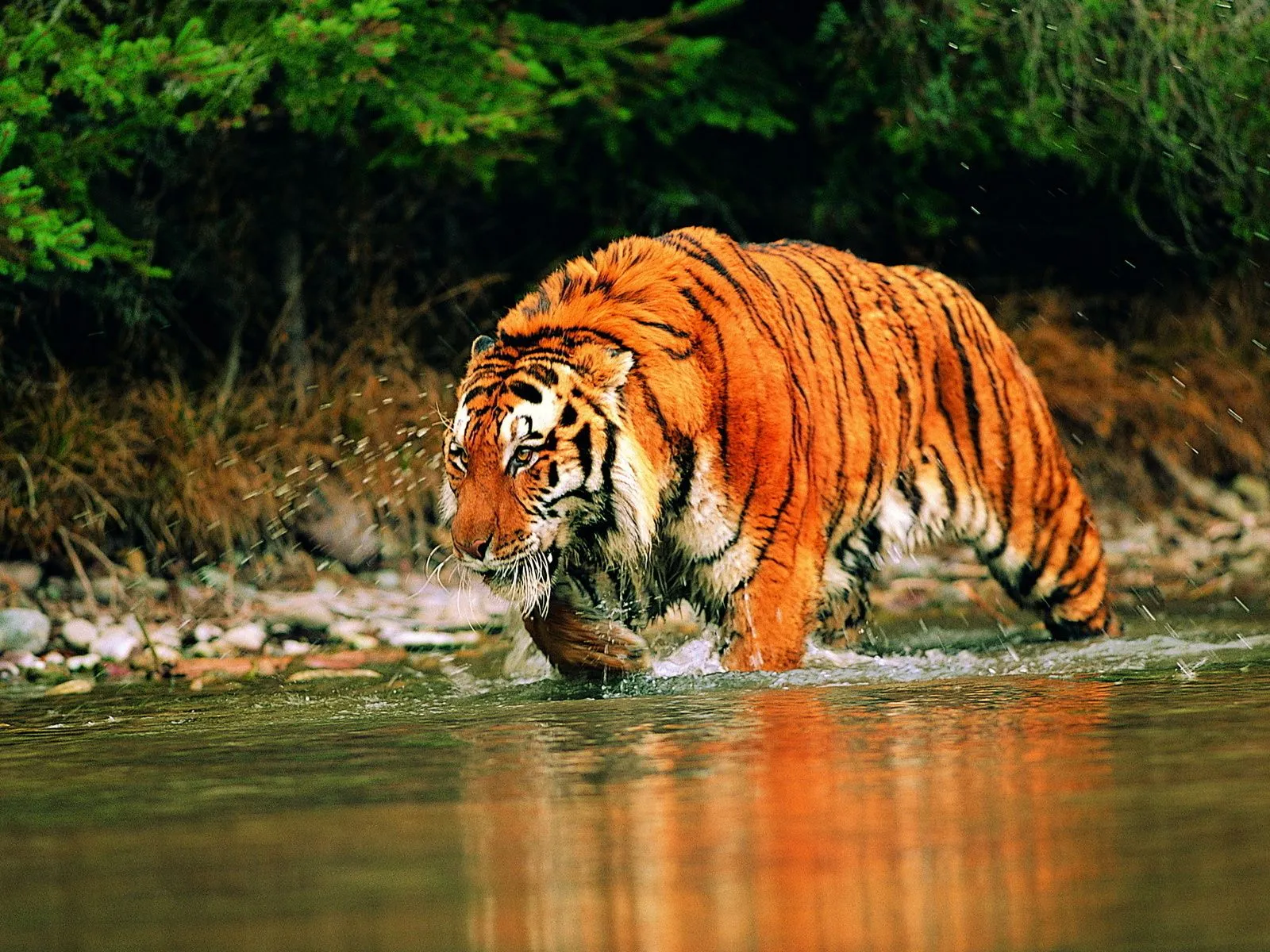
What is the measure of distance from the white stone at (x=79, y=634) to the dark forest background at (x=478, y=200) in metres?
0.62

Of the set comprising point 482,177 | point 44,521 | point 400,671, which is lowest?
point 400,671

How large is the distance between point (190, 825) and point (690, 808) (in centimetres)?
89

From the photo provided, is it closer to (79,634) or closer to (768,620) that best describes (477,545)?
(768,620)

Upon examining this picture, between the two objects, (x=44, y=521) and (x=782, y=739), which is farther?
(x=44, y=521)

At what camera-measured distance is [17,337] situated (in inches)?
345

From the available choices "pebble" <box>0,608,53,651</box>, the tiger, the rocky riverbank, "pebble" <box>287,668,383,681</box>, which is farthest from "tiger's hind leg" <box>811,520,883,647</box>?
"pebble" <box>0,608,53,651</box>

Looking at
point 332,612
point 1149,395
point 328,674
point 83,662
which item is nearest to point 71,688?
point 83,662

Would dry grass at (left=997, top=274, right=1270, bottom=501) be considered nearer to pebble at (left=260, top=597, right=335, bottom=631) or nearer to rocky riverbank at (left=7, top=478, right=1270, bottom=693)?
rocky riverbank at (left=7, top=478, right=1270, bottom=693)

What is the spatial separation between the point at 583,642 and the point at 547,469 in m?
0.60

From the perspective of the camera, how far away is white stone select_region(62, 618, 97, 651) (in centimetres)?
700

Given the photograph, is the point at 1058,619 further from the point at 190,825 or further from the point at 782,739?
the point at 190,825

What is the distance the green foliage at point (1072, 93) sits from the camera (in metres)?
8.66

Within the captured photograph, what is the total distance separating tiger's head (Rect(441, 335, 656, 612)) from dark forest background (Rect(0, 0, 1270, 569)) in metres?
2.02

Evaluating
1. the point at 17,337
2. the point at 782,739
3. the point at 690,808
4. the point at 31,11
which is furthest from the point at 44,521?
the point at 690,808
